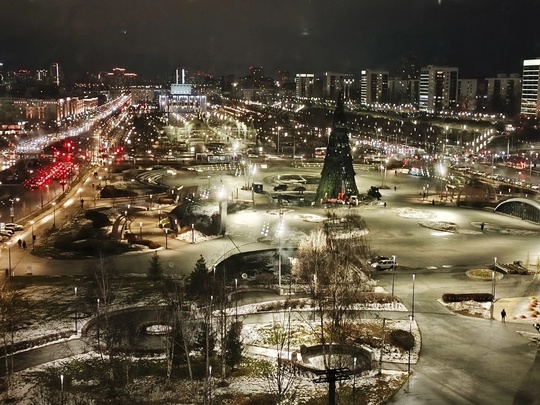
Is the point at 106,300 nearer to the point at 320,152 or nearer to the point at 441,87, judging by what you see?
the point at 320,152

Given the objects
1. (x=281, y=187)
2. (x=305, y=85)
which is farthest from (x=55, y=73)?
(x=281, y=187)

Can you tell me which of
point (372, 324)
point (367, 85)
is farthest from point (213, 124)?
point (372, 324)

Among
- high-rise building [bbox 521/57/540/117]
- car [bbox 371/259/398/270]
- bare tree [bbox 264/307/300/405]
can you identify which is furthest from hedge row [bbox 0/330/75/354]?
high-rise building [bbox 521/57/540/117]

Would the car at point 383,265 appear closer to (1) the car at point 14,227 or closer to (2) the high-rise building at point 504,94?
(1) the car at point 14,227

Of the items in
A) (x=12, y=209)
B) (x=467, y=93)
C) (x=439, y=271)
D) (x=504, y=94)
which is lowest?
(x=439, y=271)

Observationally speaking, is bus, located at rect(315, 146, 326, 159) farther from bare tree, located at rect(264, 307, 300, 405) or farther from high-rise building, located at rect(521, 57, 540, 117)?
bare tree, located at rect(264, 307, 300, 405)

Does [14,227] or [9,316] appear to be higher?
[14,227]

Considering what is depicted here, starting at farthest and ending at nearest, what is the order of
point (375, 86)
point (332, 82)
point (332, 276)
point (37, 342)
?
point (332, 82)
point (375, 86)
point (332, 276)
point (37, 342)

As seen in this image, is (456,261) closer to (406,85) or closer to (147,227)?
(147,227)
